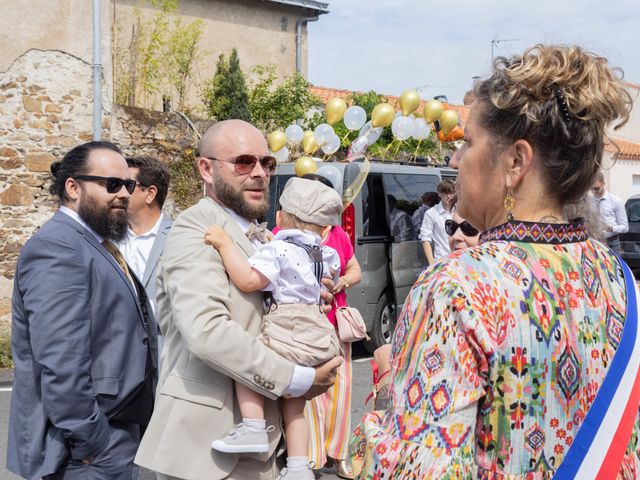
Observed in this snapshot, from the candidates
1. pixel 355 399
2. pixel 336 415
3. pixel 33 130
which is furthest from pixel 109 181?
pixel 33 130

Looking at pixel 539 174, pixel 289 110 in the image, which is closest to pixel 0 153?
pixel 289 110

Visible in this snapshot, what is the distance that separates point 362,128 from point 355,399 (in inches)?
168

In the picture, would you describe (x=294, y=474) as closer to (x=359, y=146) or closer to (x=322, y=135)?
(x=359, y=146)

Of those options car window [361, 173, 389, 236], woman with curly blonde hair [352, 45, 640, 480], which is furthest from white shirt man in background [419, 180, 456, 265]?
woman with curly blonde hair [352, 45, 640, 480]

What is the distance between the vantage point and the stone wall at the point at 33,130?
32.2ft

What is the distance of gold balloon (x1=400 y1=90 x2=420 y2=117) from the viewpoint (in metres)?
9.82

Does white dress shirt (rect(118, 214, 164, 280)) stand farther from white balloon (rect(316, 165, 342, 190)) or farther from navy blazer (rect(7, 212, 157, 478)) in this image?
white balloon (rect(316, 165, 342, 190))

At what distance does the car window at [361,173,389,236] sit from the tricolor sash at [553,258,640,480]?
6620 mm

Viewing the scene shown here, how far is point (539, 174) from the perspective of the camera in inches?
61.2

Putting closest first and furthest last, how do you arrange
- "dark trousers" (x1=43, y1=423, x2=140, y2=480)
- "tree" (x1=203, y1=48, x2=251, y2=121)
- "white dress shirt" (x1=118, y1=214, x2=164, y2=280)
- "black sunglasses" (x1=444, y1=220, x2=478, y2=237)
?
"dark trousers" (x1=43, y1=423, x2=140, y2=480), "white dress shirt" (x1=118, y1=214, x2=164, y2=280), "black sunglasses" (x1=444, y1=220, x2=478, y2=237), "tree" (x1=203, y1=48, x2=251, y2=121)

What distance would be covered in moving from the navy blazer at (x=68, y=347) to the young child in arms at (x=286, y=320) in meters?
0.63

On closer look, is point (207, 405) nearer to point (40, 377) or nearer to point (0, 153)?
point (40, 377)

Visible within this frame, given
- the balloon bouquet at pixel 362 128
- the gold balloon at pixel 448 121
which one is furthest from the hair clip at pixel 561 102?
the gold balloon at pixel 448 121

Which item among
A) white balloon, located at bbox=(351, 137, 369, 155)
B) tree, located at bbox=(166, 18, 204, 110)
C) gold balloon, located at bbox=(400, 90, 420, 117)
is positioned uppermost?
tree, located at bbox=(166, 18, 204, 110)
